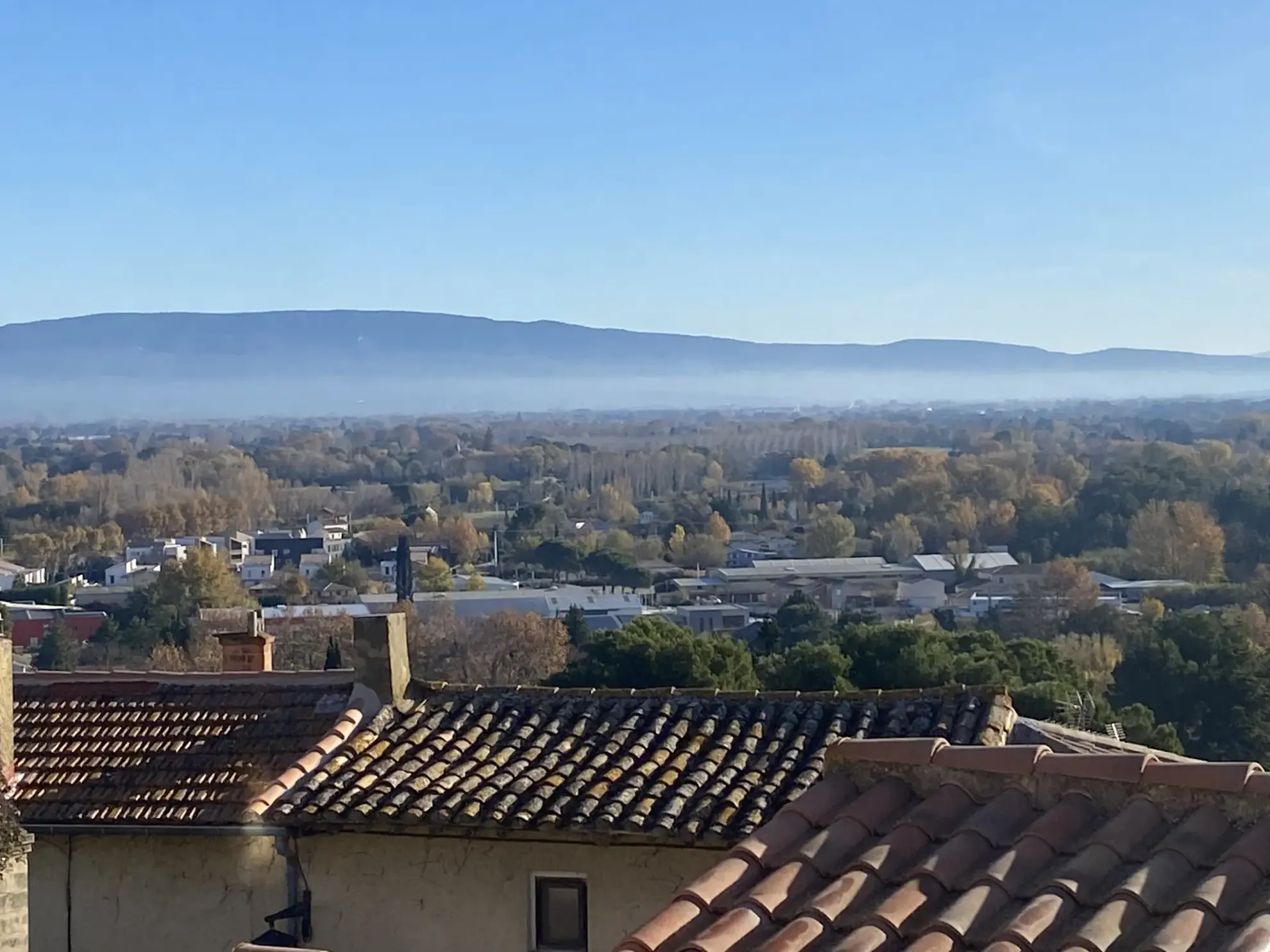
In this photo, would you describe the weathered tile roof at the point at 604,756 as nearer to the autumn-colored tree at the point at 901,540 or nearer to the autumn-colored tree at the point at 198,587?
the autumn-colored tree at the point at 198,587

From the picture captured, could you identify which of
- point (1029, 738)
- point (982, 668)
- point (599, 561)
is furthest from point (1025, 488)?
point (1029, 738)

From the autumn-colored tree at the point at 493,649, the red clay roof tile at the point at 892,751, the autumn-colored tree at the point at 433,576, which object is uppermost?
the red clay roof tile at the point at 892,751

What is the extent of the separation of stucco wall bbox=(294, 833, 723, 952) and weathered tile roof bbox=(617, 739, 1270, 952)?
2.61 meters

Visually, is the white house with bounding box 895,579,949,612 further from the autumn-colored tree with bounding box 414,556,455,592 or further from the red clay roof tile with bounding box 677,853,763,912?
the red clay roof tile with bounding box 677,853,763,912

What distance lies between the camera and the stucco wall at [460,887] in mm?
7082

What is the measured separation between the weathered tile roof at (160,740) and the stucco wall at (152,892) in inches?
6.7

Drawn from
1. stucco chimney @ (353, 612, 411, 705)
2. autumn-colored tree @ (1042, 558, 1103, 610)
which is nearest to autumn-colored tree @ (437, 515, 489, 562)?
autumn-colored tree @ (1042, 558, 1103, 610)

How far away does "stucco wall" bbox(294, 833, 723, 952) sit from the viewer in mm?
7082

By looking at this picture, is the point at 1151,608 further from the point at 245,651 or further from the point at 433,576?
the point at 245,651

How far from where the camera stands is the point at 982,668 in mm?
23906

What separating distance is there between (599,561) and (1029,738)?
69.0 m

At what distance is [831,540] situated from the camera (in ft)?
297

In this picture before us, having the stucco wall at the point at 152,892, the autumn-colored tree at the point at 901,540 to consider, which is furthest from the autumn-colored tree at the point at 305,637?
the autumn-colored tree at the point at 901,540

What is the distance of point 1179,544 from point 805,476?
60.4 metres
